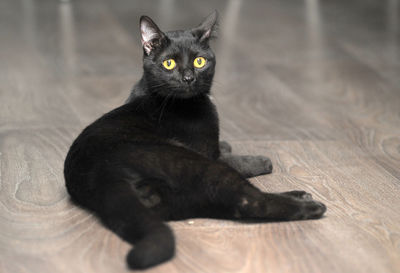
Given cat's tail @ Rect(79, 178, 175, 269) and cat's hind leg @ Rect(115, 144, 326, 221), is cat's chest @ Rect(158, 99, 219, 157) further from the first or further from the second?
cat's tail @ Rect(79, 178, 175, 269)

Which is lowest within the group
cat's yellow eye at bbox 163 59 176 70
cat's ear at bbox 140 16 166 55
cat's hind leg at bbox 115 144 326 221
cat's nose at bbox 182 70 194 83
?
cat's hind leg at bbox 115 144 326 221

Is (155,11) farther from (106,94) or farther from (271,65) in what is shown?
(106,94)

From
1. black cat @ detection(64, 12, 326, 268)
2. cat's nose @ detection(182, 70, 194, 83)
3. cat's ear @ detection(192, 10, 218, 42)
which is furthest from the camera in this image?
cat's ear @ detection(192, 10, 218, 42)

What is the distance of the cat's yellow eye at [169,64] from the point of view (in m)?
2.28

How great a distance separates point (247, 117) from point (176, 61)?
0.99 meters

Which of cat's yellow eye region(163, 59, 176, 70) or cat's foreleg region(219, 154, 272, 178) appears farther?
cat's foreleg region(219, 154, 272, 178)

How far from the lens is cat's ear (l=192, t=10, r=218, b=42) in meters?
2.37

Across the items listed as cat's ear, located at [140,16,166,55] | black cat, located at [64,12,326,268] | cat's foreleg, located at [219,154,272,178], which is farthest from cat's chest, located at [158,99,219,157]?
cat's ear, located at [140,16,166,55]

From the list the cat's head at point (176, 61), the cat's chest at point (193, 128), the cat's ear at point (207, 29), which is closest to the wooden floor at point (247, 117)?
the cat's chest at point (193, 128)

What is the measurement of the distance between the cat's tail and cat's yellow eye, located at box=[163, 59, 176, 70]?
542 mm

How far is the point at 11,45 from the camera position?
4195 millimetres

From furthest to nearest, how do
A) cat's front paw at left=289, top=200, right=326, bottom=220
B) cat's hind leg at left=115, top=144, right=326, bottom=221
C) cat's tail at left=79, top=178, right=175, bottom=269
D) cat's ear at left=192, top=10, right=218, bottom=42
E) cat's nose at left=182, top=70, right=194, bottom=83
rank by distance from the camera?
cat's ear at left=192, top=10, right=218, bottom=42, cat's nose at left=182, top=70, right=194, bottom=83, cat's front paw at left=289, top=200, right=326, bottom=220, cat's hind leg at left=115, top=144, right=326, bottom=221, cat's tail at left=79, top=178, right=175, bottom=269

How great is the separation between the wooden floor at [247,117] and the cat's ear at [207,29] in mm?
571

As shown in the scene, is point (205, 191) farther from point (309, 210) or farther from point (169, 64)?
point (169, 64)
